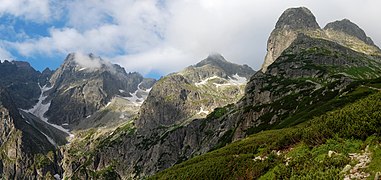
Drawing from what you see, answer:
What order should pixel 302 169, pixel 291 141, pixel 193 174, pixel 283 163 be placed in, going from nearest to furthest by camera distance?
pixel 302 169 < pixel 283 163 < pixel 291 141 < pixel 193 174

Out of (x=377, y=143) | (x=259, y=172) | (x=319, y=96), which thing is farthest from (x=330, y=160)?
(x=319, y=96)

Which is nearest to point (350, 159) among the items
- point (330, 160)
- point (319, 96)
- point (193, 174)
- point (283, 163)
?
point (330, 160)

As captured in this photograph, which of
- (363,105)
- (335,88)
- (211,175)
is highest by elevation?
(335,88)

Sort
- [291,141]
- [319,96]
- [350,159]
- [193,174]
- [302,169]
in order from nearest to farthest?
[350,159] < [302,169] < [291,141] < [193,174] < [319,96]

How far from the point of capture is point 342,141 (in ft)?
156

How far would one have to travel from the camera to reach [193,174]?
84.2m

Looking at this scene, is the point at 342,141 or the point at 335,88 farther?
the point at 335,88

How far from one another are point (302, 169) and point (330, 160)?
371 cm

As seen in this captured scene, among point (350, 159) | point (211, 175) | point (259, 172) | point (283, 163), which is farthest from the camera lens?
point (211, 175)

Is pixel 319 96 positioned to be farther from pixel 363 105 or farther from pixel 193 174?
pixel 363 105

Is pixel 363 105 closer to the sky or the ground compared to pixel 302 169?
closer to the sky

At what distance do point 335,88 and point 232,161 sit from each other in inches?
4962

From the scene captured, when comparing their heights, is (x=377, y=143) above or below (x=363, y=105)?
below

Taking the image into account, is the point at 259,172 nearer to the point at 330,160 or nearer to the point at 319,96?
the point at 330,160
